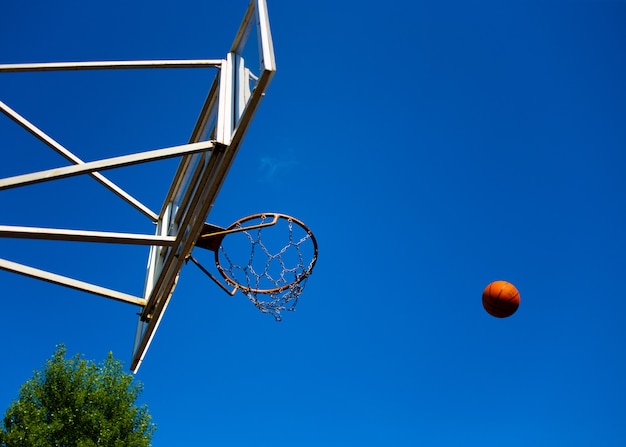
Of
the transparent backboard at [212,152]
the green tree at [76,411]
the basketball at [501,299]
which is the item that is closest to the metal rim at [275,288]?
the transparent backboard at [212,152]

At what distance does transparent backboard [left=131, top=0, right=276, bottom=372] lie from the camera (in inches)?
183

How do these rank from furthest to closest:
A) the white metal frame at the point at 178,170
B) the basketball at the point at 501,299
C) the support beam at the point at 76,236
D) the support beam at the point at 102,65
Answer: the basketball at the point at 501,299, the support beam at the point at 102,65, the white metal frame at the point at 178,170, the support beam at the point at 76,236

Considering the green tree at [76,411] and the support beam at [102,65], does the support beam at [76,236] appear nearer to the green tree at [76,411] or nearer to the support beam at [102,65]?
the support beam at [102,65]

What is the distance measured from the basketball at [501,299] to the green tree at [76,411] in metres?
7.51

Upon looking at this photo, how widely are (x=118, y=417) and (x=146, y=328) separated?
6787 mm

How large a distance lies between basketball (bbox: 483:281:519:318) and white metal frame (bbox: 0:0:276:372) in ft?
14.7

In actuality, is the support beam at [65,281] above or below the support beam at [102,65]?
below

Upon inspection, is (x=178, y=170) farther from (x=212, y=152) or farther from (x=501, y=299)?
(x=501, y=299)

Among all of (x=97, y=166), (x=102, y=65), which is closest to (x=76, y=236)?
(x=97, y=166)

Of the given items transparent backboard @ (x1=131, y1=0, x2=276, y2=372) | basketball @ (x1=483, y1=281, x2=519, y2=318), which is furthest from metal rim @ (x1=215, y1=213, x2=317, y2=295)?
basketball @ (x1=483, y1=281, x2=519, y2=318)

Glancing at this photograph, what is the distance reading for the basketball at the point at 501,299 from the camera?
802cm

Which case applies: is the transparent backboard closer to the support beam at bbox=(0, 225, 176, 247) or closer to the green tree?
the support beam at bbox=(0, 225, 176, 247)

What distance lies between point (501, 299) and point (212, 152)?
4995 millimetres

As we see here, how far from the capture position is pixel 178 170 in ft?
21.9
